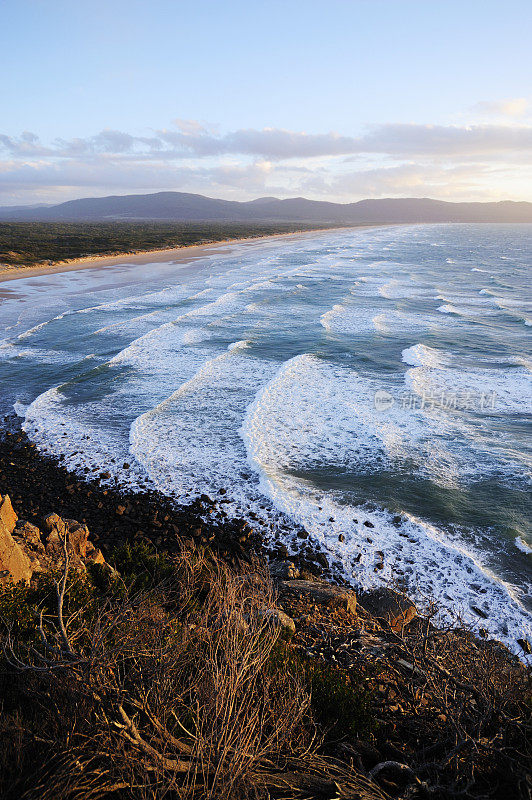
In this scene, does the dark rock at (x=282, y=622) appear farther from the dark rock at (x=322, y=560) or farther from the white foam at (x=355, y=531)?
the white foam at (x=355, y=531)

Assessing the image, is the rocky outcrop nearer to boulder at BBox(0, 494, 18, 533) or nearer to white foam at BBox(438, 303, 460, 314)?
boulder at BBox(0, 494, 18, 533)

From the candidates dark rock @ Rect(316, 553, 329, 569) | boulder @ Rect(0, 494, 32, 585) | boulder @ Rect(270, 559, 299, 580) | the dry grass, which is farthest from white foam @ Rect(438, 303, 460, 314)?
the dry grass

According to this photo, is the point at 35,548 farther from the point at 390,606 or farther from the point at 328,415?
the point at 328,415

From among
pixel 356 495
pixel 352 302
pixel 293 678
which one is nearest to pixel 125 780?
pixel 293 678

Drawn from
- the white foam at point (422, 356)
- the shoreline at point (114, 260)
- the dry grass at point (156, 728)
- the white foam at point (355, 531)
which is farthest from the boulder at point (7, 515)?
the shoreline at point (114, 260)

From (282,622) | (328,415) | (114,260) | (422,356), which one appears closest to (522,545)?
(282,622)

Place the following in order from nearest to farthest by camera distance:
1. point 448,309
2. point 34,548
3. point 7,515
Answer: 1. point 7,515
2. point 34,548
3. point 448,309
